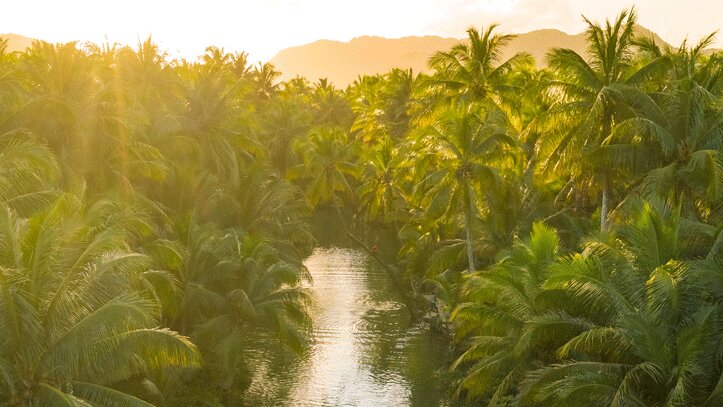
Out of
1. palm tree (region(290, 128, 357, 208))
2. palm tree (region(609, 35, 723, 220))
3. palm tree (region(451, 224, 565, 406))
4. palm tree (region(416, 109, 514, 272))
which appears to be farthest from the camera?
palm tree (region(290, 128, 357, 208))

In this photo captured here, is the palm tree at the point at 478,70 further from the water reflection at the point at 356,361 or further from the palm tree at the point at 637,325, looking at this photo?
the palm tree at the point at 637,325

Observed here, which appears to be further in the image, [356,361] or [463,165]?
[463,165]

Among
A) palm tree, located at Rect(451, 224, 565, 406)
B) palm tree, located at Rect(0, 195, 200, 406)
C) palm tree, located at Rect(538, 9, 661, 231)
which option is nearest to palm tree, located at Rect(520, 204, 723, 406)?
palm tree, located at Rect(451, 224, 565, 406)

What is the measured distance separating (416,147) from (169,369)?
1640cm

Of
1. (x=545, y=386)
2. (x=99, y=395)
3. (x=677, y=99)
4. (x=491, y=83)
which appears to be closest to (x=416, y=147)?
(x=491, y=83)

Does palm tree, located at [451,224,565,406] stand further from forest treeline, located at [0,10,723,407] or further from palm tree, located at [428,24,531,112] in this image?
palm tree, located at [428,24,531,112]

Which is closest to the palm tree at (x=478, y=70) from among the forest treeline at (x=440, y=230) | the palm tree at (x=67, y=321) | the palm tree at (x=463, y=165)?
the forest treeline at (x=440, y=230)

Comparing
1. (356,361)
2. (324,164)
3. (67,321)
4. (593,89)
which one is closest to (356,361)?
(356,361)

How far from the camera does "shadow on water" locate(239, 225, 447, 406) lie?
26703mm

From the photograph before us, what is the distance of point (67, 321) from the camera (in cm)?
1523

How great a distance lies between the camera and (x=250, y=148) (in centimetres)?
4269

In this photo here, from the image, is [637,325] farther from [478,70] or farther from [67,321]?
[478,70]

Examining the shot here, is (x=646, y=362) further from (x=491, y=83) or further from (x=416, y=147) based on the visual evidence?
(x=491, y=83)

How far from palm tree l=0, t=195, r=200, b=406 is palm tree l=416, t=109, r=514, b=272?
16804mm
